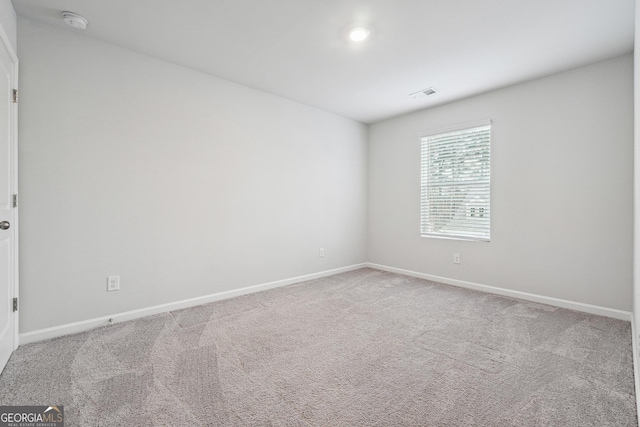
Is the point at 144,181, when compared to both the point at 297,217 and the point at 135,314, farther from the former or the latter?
the point at 297,217

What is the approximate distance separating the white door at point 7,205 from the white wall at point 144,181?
14cm

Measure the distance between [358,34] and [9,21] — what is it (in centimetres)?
252

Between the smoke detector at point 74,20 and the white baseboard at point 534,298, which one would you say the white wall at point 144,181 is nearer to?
the smoke detector at point 74,20

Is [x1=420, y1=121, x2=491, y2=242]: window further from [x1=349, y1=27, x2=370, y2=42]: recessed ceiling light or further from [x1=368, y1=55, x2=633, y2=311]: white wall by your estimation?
[x1=349, y1=27, x2=370, y2=42]: recessed ceiling light

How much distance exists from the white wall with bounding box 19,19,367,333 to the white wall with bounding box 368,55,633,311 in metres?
2.29

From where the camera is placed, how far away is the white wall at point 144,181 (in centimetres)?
232

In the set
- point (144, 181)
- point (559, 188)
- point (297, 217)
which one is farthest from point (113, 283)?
point (559, 188)

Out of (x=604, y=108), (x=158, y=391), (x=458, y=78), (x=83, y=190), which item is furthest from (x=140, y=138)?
(x=604, y=108)

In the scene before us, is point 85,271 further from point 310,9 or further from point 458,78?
point 458,78

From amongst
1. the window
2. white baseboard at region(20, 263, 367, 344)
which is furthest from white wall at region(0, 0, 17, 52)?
the window

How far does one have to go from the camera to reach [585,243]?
298 centimetres

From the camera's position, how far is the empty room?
68.9 inches

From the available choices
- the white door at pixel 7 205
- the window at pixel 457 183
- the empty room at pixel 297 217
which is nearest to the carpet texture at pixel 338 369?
the empty room at pixel 297 217

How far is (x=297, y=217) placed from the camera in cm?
409
